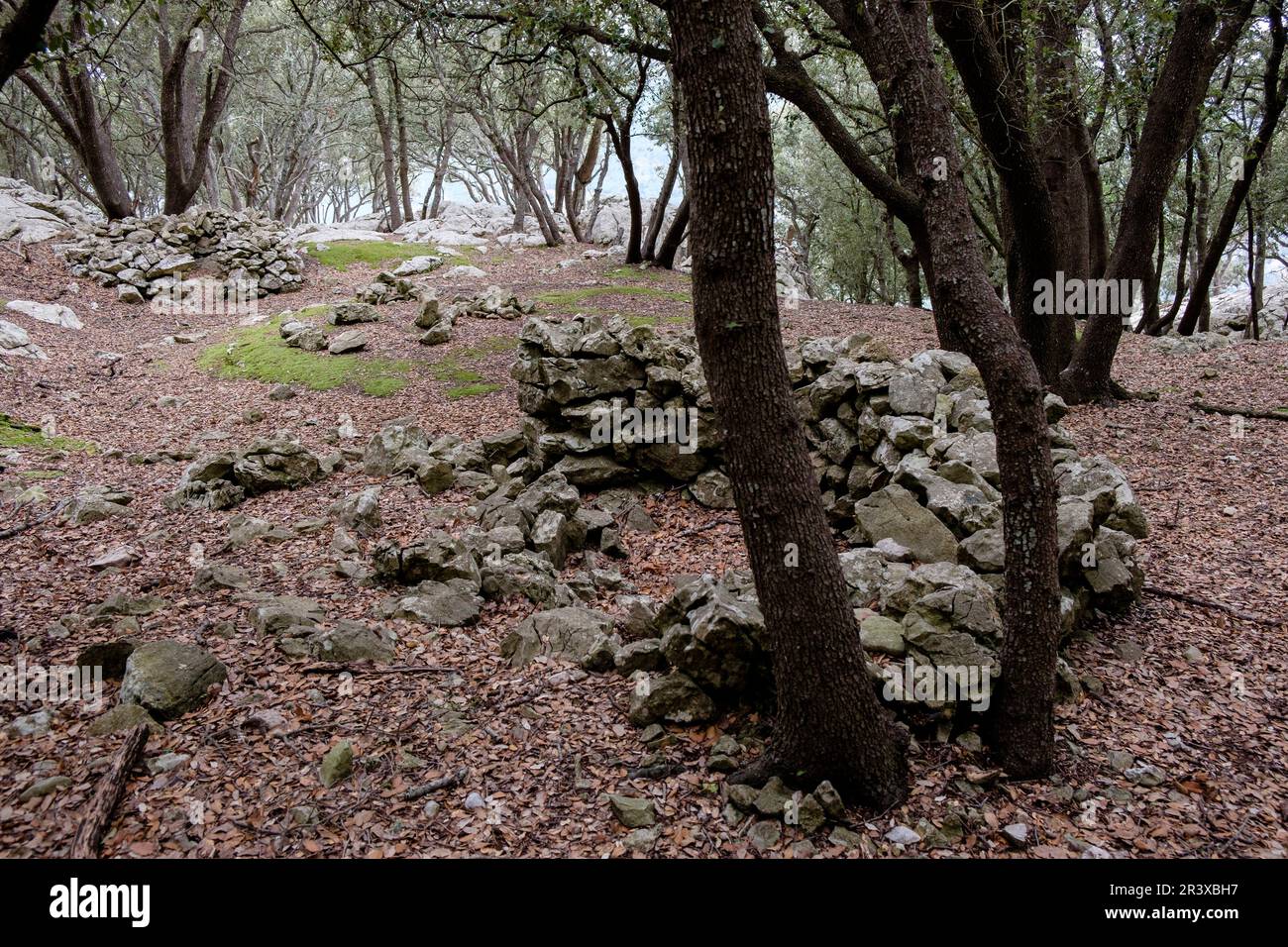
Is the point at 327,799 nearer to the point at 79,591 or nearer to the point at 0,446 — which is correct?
the point at 79,591

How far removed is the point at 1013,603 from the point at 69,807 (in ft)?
16.6

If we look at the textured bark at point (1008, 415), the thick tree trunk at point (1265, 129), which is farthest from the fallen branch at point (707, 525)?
the thick tree trunk at point (1265, 129)


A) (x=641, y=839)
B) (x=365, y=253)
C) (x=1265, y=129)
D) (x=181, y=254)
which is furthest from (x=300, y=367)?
(x=1265, y=129)

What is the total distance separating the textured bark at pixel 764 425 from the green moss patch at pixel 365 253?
849 inches

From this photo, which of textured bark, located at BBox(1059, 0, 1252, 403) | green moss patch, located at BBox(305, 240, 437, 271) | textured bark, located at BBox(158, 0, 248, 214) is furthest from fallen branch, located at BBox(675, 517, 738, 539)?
textured bark, located at BBox(158, 0, 248, 214)

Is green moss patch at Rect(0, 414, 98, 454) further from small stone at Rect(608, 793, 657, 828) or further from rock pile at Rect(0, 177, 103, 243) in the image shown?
rock pile at Rect(0, 177, 103, 243)

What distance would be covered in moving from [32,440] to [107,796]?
815cm

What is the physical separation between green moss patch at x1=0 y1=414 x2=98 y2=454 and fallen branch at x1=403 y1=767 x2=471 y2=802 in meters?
8.20

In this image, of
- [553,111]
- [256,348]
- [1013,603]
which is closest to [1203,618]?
[1013,603]

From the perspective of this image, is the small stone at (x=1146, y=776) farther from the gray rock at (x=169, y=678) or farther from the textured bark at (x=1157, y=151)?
the textured bark at (x=1157, y=151)

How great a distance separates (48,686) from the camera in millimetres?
4195

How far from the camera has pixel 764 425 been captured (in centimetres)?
339

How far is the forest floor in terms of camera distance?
3.56 meters

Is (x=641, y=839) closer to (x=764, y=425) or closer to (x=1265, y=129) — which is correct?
(x=764, y=425)
